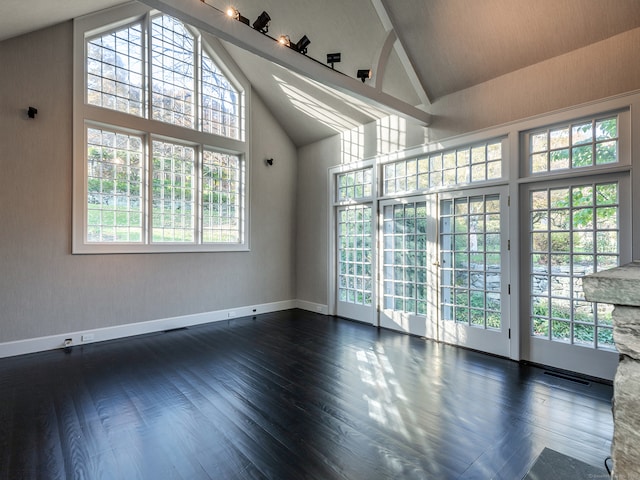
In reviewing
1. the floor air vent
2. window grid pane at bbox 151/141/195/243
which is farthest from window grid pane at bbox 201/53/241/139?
the floor air vent

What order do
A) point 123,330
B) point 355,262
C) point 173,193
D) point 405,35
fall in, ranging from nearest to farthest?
point 405,35 < point 123,330 < point 173,193 < point 355,262

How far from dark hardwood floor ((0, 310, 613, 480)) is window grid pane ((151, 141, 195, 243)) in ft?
6.12

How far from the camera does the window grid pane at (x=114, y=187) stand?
4.38 m

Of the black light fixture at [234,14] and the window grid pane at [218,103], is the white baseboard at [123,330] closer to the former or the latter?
the window grid pane at [218,103]

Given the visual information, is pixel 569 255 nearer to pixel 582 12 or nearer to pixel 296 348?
pixel 582 12

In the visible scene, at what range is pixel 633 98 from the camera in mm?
2963

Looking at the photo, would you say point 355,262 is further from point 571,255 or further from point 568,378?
point 568,378

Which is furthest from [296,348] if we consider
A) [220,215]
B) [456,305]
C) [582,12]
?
[582,12]

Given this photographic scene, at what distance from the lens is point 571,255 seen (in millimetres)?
3342

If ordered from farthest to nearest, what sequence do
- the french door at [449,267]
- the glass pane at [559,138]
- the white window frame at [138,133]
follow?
the white window frame at [138,133] → the french door at [449,267] → the glass pane at [559,138]

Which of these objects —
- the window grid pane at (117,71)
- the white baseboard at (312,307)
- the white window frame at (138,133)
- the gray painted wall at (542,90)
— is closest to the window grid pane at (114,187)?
the white window frame at (138,133)

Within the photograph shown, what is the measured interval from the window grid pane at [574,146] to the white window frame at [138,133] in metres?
4.38

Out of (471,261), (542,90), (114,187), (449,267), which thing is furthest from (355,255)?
(114,187)

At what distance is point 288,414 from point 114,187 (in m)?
3.93
